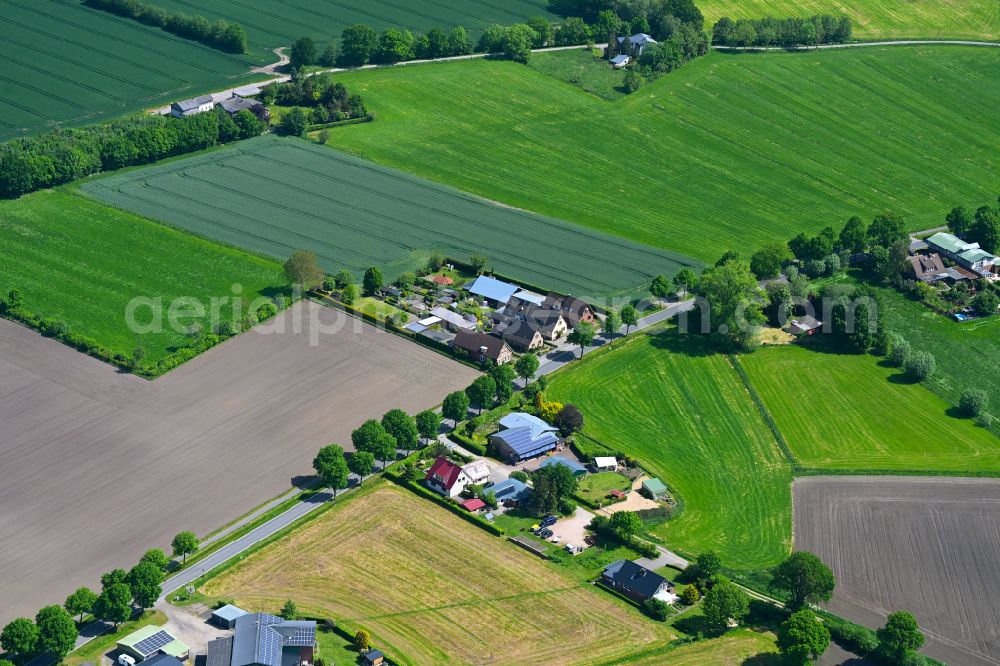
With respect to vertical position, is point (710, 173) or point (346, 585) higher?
point (710, 173)

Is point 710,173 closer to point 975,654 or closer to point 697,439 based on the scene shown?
point 697,439

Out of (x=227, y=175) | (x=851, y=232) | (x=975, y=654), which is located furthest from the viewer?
(x=227, y=175)

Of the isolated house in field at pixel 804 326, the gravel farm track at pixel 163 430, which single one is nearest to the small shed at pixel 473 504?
the gravel farm track at pixel 163 430

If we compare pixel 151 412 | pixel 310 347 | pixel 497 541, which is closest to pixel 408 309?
pixel 310 347

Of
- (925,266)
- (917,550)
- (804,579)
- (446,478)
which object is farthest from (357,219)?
(804,579)

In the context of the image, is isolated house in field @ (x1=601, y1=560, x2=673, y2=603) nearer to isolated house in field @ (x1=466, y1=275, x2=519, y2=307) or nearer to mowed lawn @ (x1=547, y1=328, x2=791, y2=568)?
mowed lawn @ (x1=547, y1=328, x2=791, y2=568)

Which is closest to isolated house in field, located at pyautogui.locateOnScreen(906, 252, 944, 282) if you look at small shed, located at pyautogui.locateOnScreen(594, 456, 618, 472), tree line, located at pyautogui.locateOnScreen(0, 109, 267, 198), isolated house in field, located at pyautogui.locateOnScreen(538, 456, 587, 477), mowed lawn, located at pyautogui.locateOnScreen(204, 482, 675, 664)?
small shed, located at pyautogui.locateOnScreen(594, 456, 618, 472)

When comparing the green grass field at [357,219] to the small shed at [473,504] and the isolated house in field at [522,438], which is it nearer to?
the isolated house in field at [522,438]
